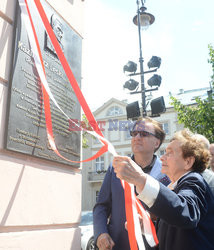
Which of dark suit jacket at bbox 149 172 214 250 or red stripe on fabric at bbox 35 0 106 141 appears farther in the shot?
red stripe on fabric at bbox 35 0 106 141

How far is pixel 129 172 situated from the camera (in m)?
1.33

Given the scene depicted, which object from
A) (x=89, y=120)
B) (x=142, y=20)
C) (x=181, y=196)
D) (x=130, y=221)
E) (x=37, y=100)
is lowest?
(x=130, y=221)

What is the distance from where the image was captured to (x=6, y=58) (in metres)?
2.00

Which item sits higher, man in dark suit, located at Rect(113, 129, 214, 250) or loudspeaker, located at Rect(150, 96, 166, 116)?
loudspeaker, located at Rect(150, 96, 166, 116)

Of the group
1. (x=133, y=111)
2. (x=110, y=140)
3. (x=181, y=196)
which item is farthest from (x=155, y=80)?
(x=110, y=140)

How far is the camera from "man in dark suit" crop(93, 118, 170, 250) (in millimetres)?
2217

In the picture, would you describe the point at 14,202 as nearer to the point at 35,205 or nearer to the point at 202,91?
the point at 35,205

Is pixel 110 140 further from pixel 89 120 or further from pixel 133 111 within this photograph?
pixel 89 120

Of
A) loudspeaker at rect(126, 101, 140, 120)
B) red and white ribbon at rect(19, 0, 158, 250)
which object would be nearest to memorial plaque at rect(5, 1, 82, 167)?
red and white ribbon at rect(19, 0, 158, 250)

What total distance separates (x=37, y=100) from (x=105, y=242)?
1145 mm

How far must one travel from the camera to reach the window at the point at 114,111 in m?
33.3

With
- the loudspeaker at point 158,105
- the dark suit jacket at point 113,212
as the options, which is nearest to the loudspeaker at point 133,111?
the loudspeaker at point 158,105

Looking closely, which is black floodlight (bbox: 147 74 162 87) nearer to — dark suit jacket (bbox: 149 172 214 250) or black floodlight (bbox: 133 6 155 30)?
black floodlight (bbox: 133 6 155 30)

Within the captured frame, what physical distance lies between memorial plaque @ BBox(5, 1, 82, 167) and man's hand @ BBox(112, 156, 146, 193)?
867 millimetres
